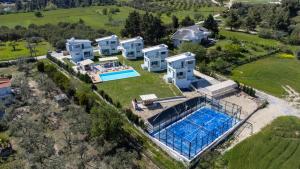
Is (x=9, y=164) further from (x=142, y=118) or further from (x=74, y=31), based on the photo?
(x=74, y=31)

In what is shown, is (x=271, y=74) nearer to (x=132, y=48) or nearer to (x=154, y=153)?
(x=132, y=48)

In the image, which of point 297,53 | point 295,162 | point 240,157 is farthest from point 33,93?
point 297,53

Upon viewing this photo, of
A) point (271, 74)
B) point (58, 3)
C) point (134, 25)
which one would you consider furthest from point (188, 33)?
point (58, 3)

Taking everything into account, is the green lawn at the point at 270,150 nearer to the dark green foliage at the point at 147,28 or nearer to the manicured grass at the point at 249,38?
the manicured grass at the point at 249,38

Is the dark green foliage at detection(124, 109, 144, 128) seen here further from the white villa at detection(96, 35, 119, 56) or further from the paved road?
the white villa at detection(96, 35, 119, 56)

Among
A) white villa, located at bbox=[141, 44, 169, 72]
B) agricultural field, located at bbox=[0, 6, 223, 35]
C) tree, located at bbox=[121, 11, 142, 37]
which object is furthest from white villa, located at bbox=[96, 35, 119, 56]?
agricultural field, located at bbox=[0, 6, 223, 35]

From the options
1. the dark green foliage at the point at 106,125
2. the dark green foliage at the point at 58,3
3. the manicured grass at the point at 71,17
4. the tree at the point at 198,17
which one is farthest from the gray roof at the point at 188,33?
the dark green foliage at the point at 58,3

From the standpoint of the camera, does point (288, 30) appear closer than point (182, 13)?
Yes
